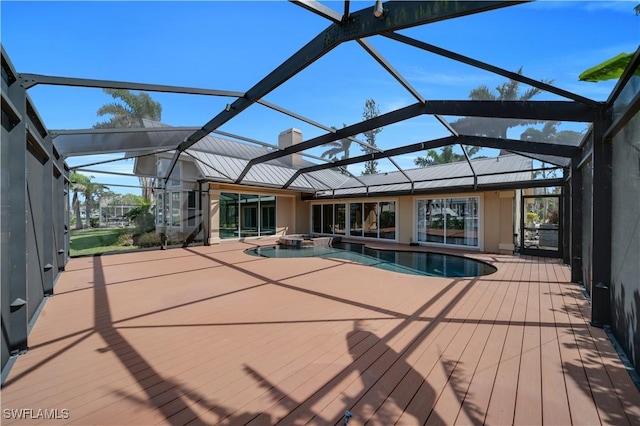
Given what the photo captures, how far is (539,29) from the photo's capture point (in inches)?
141

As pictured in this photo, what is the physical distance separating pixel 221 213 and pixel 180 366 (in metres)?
10.0

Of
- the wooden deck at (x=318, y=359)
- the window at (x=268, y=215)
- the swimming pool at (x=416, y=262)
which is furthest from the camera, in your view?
the window at (x=268, y=215)

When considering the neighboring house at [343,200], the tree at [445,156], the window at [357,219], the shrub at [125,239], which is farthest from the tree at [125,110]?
the tree at [445,156]

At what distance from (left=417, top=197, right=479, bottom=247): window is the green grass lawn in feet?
37.8

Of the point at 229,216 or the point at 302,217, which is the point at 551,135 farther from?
the point at 302,217

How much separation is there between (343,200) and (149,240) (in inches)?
352

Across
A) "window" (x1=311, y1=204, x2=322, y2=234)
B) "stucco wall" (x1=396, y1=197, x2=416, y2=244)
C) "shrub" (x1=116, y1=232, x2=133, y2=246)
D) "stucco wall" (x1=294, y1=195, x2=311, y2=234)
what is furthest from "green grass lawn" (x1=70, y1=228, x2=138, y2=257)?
"stucco wall" (x1=396, y1=197, x2=416, y2=244)

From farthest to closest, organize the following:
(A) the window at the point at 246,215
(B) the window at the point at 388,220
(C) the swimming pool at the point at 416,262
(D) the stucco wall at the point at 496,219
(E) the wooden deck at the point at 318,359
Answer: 1. (B) the window at the point at 388,220
2. (A) the window at the point at 246,215
3. (D) the stucco wall at the point at 496,219
4. (C) the swimming pool at the point at 416,262
5. (E) the wooden deck at the point at 318,359

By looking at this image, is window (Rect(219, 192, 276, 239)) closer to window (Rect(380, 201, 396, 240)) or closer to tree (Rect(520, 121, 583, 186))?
window (Rect(380, 201, 396, 240))

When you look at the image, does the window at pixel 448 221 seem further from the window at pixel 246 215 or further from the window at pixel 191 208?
the window at pixel 191 208

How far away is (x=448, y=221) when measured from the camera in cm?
1102

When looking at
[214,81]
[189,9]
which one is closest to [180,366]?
[189,9]

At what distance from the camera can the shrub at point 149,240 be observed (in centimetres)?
997

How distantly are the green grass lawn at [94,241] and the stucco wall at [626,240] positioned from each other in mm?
11860
